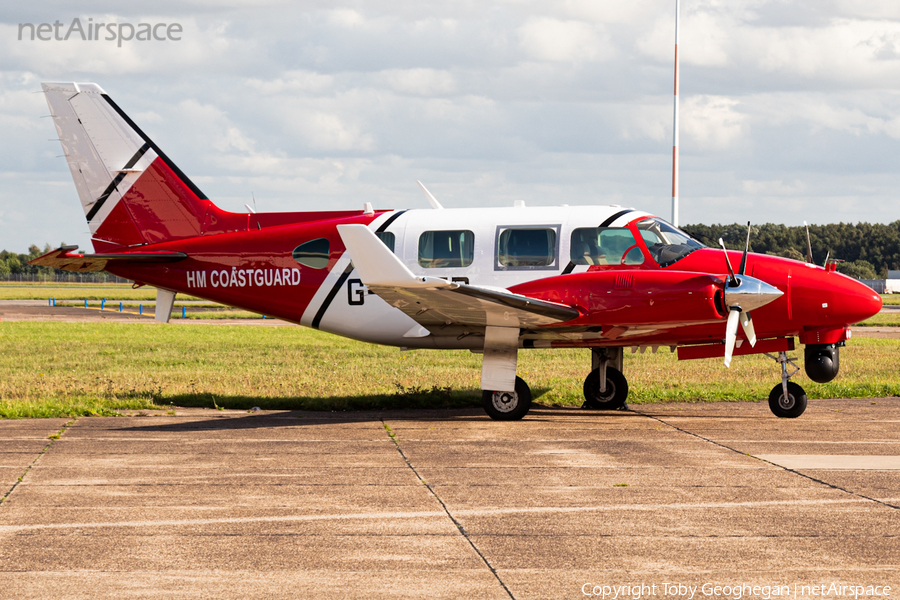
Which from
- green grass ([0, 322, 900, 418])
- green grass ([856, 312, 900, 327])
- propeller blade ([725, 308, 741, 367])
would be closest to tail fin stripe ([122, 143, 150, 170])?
green grass ([0, 322, 900, 418])

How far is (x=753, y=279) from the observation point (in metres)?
12.8

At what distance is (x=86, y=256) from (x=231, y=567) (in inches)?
416

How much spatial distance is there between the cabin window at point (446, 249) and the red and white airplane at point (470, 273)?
23 mm

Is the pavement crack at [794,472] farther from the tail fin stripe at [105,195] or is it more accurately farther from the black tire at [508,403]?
the tail fin stripe at [105,195]

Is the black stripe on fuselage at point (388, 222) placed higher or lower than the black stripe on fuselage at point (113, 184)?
lower

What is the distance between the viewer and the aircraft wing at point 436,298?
11.9m

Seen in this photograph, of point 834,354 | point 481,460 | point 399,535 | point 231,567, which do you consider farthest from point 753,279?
point 231,567

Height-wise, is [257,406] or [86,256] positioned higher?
[86,256]

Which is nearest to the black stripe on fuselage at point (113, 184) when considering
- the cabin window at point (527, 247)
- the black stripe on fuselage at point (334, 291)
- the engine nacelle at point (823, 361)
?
the black stripe on fuselage at point (334, 291)

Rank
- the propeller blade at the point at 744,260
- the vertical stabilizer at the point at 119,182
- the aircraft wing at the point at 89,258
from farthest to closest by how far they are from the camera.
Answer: the vertical stabilizer at the point at 119,182 < the aircraft wing at the point at 89,258 < the propeller blade at the point at 744,260

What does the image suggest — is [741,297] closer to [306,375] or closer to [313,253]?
[313,253]

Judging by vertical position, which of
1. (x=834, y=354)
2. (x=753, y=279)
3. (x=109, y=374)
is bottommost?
(x=109, y=374)

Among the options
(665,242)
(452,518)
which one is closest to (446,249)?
(665,242)

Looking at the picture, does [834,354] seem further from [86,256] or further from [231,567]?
[86,256]
